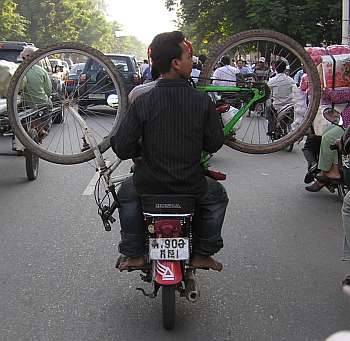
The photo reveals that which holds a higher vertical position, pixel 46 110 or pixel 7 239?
pixel 46 110

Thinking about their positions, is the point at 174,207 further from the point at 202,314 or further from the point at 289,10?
the point at 289,10

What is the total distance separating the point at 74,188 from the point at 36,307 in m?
3.96

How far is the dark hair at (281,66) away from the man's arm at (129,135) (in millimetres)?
1326

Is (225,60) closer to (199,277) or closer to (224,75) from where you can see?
(224,75)

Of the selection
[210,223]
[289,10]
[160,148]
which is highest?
[289,10]

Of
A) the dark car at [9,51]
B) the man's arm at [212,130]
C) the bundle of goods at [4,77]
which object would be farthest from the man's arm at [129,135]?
the dark car at [9,51]

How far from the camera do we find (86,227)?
20.3 feet

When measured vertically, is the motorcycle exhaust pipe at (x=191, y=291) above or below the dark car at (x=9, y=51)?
below

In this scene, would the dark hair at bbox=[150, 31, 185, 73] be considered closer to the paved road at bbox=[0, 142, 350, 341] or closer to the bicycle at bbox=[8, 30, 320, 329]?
the bicycle at bbox=[8, 30, 320, 329]

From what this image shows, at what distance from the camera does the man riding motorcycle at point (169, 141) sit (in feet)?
11.8

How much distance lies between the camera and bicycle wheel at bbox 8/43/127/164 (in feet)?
13.4

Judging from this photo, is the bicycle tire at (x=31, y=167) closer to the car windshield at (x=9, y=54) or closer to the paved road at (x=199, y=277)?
the paved road at (x=199, y=277)

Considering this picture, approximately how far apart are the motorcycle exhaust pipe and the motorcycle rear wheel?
0.10 metres

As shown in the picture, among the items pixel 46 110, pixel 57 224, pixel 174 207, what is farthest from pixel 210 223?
pixel 57 224
